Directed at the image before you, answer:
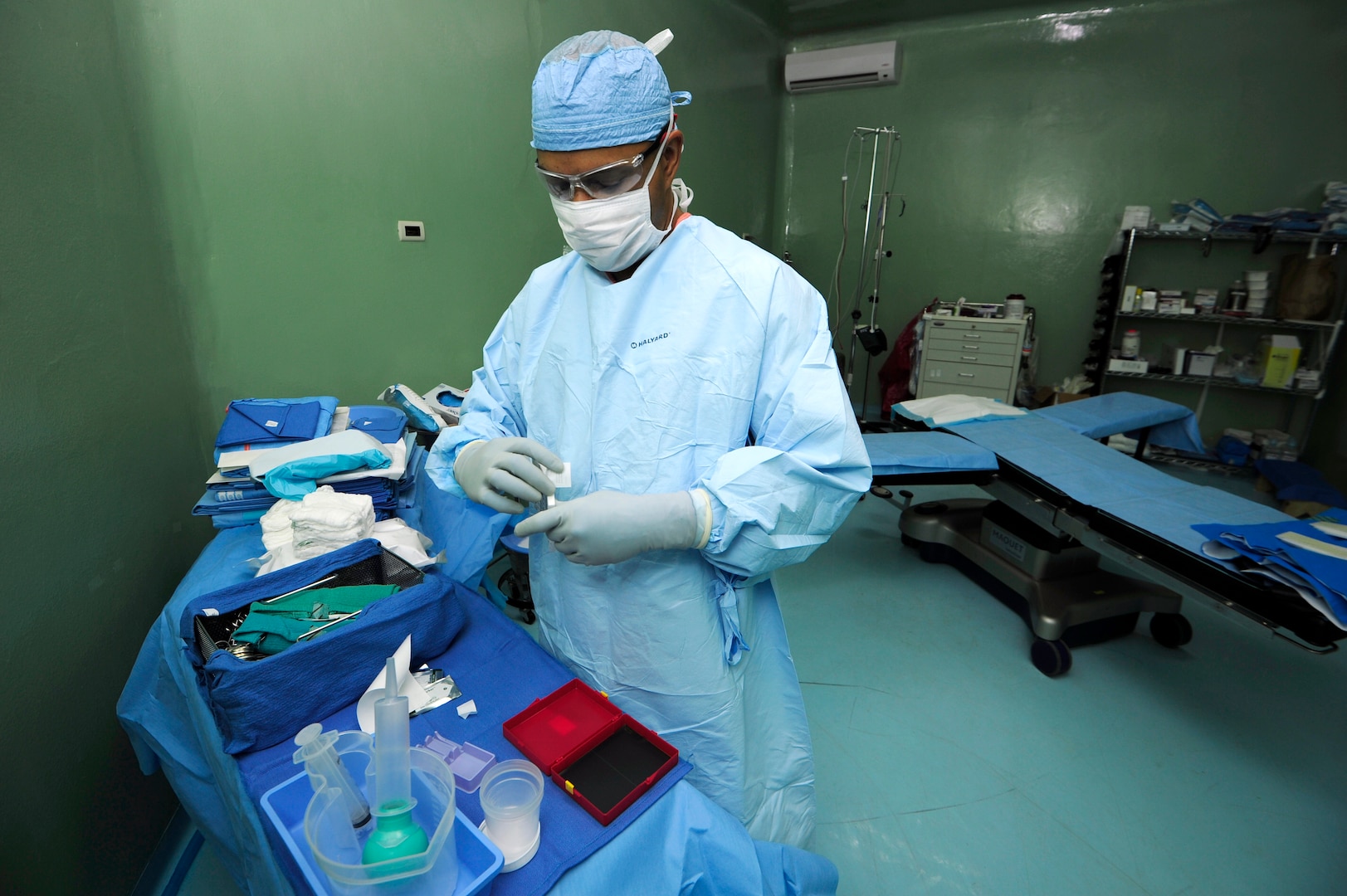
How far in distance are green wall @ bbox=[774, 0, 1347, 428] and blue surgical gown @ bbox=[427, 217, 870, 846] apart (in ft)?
15.9

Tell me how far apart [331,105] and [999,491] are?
2.81m

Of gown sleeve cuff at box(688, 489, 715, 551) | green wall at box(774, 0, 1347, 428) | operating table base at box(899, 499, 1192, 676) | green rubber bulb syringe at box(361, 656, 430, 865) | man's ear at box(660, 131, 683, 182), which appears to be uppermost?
green wall at box(774, 0, 1347, 428)

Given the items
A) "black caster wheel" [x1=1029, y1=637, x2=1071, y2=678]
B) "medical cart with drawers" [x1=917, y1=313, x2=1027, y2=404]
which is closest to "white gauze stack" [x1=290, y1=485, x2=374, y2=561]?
"black caster wheel" [x1=1029, y1=637, x2=1071, y2=678]

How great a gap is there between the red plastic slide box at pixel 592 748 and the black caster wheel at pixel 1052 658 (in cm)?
195

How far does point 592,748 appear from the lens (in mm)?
856

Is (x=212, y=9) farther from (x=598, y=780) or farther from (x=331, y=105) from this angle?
(x=598, y=780)

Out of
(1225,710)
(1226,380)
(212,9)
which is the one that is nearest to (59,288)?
(212,9)

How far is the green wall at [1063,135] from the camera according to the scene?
160 inches

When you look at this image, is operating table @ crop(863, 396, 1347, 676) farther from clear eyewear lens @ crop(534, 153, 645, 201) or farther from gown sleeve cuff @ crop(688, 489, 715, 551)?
clear eyewear lens @ crop(534, 153, 645, 201)

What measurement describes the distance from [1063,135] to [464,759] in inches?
224

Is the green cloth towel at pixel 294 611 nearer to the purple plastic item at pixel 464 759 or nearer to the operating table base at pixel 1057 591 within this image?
the purple plastic item at pixel 464 759

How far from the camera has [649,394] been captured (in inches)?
38.8

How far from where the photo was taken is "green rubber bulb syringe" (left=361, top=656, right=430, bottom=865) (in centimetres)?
60

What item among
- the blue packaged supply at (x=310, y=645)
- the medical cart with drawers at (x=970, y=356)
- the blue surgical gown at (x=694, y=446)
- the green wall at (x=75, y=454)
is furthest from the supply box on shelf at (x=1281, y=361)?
the green wall at (x=75, y=454)
